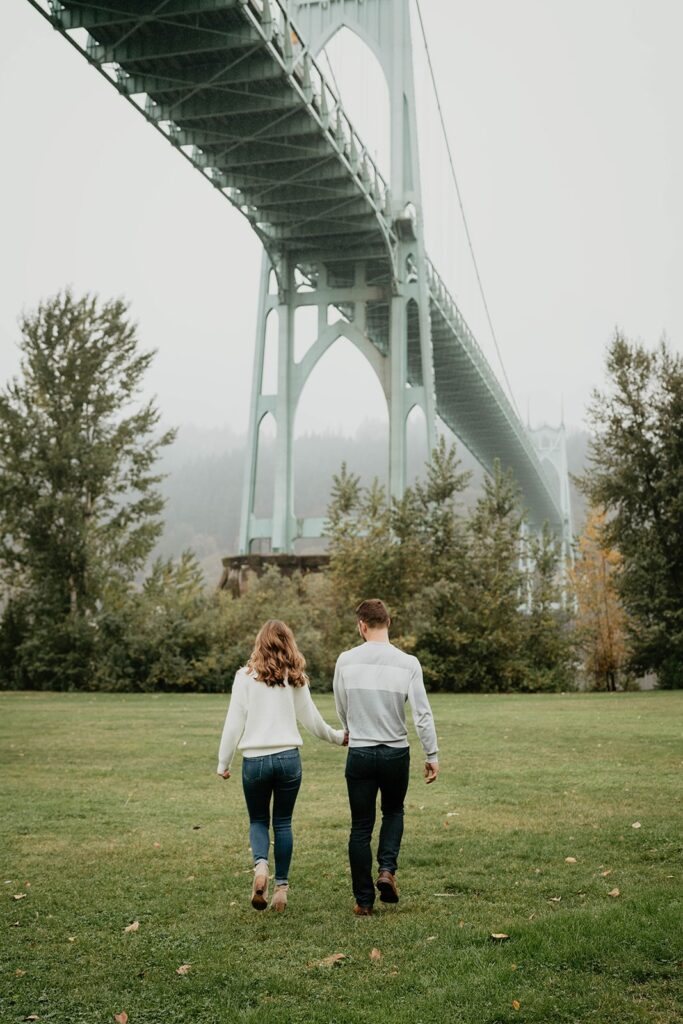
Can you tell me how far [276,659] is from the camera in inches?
184

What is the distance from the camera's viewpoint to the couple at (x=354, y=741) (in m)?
4.51

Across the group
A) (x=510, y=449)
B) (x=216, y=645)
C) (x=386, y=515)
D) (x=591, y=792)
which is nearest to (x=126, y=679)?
(x=216, y=645)

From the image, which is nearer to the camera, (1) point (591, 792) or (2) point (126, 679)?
(1) point (591, 792)

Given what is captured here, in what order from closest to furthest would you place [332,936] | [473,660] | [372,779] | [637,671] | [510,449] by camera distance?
[332,936]
[372,779]
[473,660]
[637,671]
[510,449]

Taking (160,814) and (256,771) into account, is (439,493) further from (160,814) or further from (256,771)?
(256,771)

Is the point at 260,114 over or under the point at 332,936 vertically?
over

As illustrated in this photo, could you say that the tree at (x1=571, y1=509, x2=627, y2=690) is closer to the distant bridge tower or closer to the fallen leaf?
the fallen leaf

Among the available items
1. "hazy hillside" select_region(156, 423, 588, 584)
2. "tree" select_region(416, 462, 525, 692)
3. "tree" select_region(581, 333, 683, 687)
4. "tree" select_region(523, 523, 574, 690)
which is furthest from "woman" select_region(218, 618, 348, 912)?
"hazy hillside" select_region(156, 423, 588, 584)

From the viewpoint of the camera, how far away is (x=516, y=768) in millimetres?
8719

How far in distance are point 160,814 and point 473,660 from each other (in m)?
14.2

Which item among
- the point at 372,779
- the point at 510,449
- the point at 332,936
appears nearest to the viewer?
the point at 332,936

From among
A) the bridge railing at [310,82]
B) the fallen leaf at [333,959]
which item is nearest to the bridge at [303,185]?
the bridge railing at [310,82]

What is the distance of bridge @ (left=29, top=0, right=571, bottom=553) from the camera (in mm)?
19766

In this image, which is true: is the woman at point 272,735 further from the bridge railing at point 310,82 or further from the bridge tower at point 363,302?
Result: the bridge tower at point 363,302
